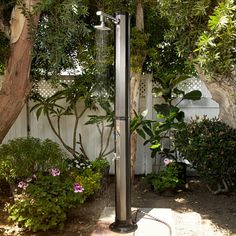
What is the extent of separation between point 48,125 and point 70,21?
233 centimetres

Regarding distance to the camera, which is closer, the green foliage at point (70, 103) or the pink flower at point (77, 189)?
the pink flower at point (77, 189)

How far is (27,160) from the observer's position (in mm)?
4164

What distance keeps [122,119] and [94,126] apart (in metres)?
2.47

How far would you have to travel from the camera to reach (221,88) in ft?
13.5

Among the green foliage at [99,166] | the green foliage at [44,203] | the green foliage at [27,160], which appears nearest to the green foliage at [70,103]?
the green foliage at [99,166]

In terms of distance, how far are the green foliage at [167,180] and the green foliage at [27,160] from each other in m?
1.39

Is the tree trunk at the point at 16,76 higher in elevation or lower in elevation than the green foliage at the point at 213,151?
higher

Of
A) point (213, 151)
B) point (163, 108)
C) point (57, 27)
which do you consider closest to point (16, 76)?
point (57, 27)

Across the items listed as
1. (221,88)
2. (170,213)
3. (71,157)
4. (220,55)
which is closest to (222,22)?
(220,55)

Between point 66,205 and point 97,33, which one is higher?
point 97,33

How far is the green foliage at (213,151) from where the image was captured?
416 centimetres

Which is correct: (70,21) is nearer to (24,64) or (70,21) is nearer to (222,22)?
(24,64)

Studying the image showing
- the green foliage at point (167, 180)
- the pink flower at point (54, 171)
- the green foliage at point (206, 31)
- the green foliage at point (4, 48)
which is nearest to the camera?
the green foliage at point (206, 31)

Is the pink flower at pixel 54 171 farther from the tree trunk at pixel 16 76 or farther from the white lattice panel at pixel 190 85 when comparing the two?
the white lattice panel at pixel 190 85
